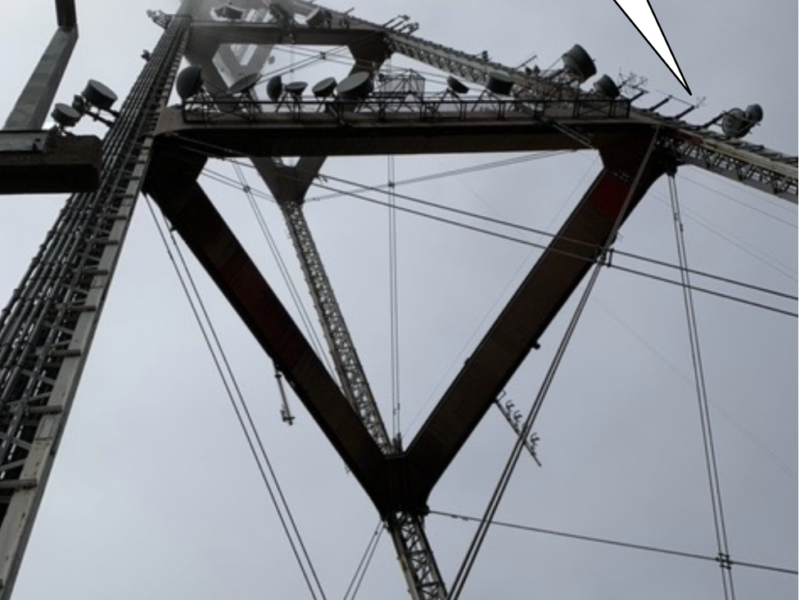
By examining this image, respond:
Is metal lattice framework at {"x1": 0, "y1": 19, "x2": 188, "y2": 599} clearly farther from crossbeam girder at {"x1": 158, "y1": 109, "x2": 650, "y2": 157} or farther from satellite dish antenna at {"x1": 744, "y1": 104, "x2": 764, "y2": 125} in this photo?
satellite dish antenna at {"x1": 744, "y1": 104, "x2": 764, "y2": 125}

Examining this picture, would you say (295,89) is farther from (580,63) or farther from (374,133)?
(580,63)

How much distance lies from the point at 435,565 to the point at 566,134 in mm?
11739

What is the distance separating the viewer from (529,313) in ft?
68.3

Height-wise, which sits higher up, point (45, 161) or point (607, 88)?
point (607, 88)

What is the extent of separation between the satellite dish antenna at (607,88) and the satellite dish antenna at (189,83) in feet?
32.4

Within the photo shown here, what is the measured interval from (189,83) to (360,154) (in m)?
4.42

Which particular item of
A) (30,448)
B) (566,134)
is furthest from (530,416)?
(30,448)

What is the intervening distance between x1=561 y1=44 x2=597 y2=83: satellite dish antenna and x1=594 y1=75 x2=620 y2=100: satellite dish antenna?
3.77ft

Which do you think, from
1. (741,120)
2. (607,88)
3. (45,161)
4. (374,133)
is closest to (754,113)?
(741,120)

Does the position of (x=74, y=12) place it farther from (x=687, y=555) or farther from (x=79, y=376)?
(x=687, y=555)

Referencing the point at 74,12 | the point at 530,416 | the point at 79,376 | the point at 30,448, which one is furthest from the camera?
the point at 530,416

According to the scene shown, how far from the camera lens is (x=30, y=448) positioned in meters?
10.0

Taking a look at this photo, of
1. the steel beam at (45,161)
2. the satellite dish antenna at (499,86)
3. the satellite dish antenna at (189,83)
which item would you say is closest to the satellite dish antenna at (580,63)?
the satellite dish antenna at (499,86)

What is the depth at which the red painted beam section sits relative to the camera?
65.3ft
